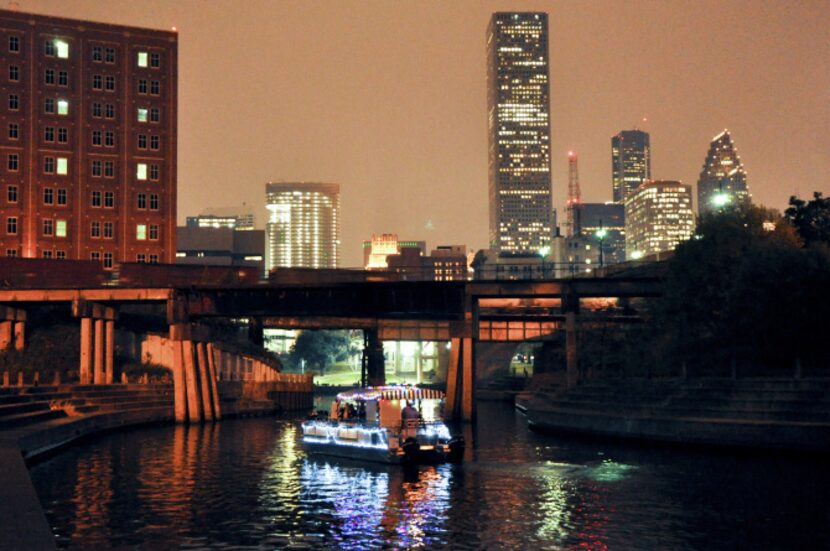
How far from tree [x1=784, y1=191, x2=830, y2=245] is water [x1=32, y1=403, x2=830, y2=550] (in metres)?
42.1

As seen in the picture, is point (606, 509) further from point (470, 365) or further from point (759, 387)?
point (470, 365)

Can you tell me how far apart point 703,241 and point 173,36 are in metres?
102

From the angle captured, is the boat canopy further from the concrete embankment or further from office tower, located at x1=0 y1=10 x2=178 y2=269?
office tower, located at x1=0 y1=10 x2=178 y2=269

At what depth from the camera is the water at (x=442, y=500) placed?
109 ft

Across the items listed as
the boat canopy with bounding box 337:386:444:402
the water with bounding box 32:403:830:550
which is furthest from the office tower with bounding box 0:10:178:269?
the boat canopy with bounding box 337:386:444:402

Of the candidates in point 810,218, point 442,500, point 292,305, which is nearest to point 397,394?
point 442,500

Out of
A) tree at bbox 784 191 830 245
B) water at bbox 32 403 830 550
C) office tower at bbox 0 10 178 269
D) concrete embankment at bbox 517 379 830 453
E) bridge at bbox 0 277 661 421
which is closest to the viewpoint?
water at bbox 32 403 830 550

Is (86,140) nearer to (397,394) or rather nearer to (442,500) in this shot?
(397,394)

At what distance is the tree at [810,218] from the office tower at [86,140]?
301 feet

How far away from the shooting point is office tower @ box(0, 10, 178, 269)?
146 metres

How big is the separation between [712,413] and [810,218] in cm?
4154

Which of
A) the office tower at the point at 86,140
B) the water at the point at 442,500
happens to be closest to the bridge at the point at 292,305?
the water at the point at 442,500

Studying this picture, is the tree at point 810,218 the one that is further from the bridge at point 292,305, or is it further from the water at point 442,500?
the water at point 442,500

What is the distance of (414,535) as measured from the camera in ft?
112
